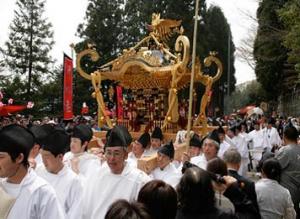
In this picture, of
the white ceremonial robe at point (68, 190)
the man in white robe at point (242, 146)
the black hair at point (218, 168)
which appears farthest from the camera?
the man in white robe at point (242, 146)

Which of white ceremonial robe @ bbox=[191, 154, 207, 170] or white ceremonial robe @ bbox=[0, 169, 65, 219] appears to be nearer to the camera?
white ceremonial robe @ bbox=[0, 169, 65, 219]

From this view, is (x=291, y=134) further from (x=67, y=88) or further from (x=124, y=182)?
(x=67, y=88)

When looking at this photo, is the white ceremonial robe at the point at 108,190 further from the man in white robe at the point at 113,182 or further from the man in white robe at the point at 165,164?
the man in white robe at the point at 165,164

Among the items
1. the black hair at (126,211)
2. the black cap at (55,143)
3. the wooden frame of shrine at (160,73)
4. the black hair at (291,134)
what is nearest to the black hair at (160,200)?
the black hair at (126,211)

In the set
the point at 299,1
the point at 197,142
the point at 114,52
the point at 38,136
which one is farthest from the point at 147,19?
the point at 38,136

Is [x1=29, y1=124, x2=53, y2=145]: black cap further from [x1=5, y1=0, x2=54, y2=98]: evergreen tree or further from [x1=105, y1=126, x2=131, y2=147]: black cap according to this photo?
[x1=5, y1=0, x2=54, y2=98]: evergreen tree

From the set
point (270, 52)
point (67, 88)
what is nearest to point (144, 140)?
point (67, 88)

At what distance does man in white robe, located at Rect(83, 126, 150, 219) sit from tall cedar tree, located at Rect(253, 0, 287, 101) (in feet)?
70.5

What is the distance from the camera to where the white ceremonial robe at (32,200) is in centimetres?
316

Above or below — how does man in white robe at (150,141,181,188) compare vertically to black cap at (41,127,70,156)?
below

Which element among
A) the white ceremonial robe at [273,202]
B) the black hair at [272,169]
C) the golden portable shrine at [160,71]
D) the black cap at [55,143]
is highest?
the golden portable shrine at [160,71]

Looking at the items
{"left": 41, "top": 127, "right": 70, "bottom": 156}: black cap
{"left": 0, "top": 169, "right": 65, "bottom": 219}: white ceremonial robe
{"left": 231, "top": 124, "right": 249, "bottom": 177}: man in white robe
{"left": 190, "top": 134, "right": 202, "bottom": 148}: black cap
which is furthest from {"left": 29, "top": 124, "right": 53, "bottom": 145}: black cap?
{"left": 231, "top": 124, "right": 249, "bottom": 177}: man in white robe

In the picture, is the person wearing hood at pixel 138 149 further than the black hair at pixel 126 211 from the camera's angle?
Yes

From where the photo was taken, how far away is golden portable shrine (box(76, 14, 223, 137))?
12.4m
